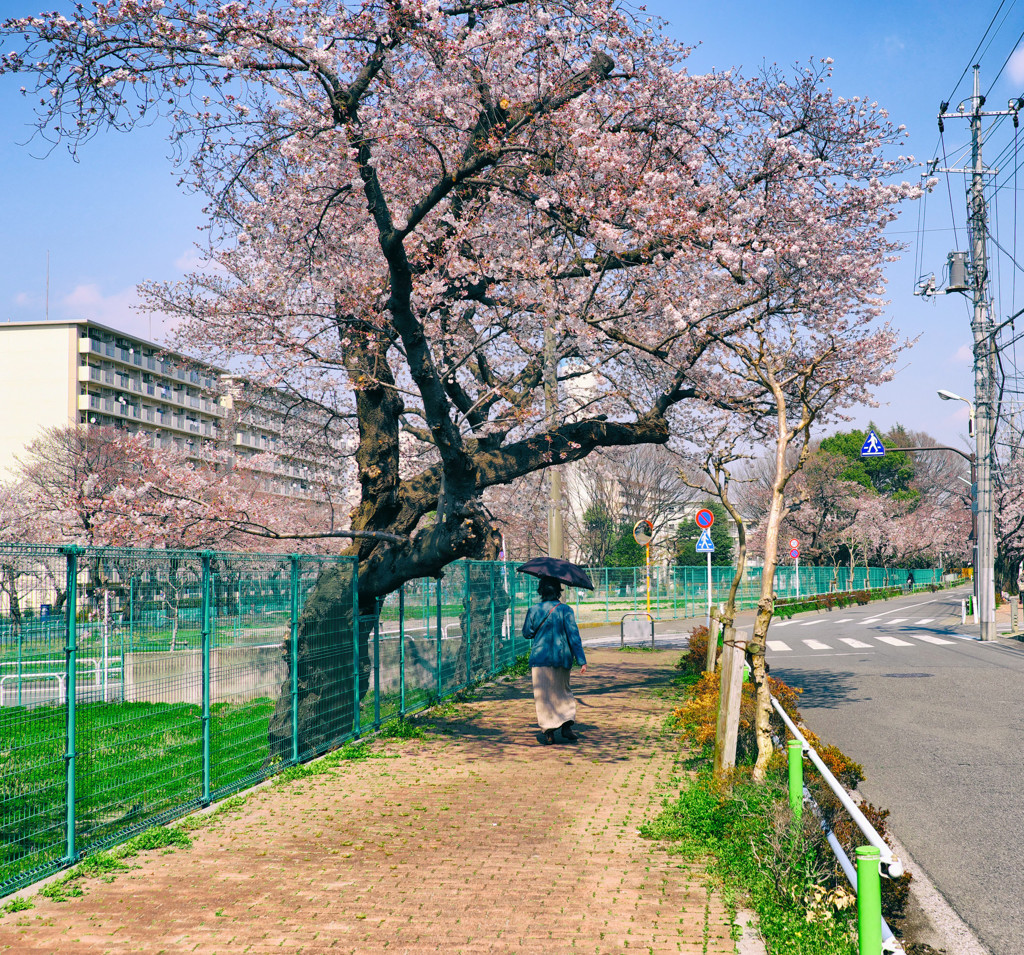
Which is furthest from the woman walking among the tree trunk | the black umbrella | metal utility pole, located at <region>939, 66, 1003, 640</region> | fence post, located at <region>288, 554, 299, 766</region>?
metal utility pole, located at <region>939, 66, 1003, 640</region>

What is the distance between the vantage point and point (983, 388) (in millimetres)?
25531

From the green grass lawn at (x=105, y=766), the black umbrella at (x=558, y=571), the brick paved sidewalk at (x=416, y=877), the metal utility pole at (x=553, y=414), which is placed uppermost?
the metal utility pole at (x=553, y=414)

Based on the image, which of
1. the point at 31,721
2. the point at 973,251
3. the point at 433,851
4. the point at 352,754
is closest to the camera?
the point at 31,721

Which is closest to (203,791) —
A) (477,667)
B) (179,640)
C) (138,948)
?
(179,640)

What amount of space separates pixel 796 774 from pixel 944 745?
611 cm

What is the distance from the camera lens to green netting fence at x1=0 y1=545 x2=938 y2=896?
5418 mm

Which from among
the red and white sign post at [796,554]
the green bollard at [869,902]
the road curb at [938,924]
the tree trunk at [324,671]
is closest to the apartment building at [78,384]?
the red and white sign post at [796,554]

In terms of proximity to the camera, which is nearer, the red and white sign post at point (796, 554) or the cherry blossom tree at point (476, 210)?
the cherry blossom tree at point (476, 210)

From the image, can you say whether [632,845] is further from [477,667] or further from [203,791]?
[477,667]

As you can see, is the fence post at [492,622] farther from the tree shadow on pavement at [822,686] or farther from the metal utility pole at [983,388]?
the metal utility pole at [983,388]

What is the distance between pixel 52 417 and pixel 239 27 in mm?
61505

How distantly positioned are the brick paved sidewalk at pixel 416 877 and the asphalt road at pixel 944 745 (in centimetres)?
188

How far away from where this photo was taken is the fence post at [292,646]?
835cm

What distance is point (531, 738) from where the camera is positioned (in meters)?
10.5
